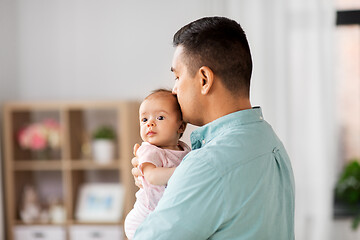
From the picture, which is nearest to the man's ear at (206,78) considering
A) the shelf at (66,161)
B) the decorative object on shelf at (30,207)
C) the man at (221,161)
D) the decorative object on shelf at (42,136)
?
the man at (221,161)

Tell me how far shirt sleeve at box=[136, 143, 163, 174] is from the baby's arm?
0.4 inches

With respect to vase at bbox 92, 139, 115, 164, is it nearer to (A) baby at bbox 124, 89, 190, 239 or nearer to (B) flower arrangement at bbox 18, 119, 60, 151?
(B) flower arrangement at bbox 18, 119, 60, 151

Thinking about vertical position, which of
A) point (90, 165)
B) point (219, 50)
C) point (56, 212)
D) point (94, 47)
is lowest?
point (56, 212)

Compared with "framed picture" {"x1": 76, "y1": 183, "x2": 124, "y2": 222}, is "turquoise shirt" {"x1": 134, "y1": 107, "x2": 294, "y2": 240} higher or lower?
higher

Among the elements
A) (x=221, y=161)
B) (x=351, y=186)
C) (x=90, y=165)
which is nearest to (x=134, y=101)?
(x=90, y=165)

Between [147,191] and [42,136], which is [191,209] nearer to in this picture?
[147,191]

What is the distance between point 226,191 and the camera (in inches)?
41.2

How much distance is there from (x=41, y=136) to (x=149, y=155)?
8.31 ft

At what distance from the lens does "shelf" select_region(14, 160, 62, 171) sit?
149 inches

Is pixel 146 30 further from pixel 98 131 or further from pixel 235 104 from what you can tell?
pixel 235 104

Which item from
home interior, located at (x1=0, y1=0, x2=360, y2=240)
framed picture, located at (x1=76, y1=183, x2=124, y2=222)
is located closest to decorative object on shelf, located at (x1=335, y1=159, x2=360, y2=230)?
home interior, located at (x1=0, y1=0, x2=360, y2=240)

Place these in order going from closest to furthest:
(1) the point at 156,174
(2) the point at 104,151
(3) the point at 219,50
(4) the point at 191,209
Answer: (4) the point at 191,209 < (3) the point at 219,50 < (1) the point at 156,174 < (2) the point at 104,151

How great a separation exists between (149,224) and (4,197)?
3.23m

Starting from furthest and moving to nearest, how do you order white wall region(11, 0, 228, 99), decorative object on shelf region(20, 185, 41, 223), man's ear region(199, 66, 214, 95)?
white wall region(11, 0, 228, 99)
decorative object on shelf region(20, 185, 41, 223)
man's ear region(199, 66, 214, 95)
